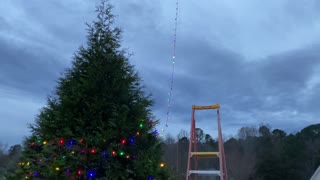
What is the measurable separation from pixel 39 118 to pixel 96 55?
3.89 feet

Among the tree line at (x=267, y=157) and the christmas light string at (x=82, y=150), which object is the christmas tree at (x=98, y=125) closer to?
the christmas light string at (x=82, y=150)

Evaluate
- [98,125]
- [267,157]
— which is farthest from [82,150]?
[267,157]

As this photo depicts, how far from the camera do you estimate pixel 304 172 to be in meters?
34.8

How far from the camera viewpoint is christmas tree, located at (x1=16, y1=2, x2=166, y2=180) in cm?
455

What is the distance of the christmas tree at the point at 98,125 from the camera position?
455cm

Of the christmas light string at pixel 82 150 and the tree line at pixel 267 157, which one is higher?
the tree line at pixel 267 157

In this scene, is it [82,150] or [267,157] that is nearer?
[82,150]

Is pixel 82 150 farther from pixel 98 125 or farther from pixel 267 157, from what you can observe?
pixel 267 157

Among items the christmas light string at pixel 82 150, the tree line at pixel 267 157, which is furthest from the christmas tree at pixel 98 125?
the tree line at pixel 267 157

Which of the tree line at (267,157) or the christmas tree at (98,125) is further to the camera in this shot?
the tree line at (267,157)

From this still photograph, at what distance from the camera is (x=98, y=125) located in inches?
183

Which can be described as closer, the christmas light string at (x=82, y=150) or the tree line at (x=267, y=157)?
the christmas light string at (x=82, y=150)

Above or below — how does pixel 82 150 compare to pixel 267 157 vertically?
below

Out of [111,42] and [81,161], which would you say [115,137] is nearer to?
[81,161]
